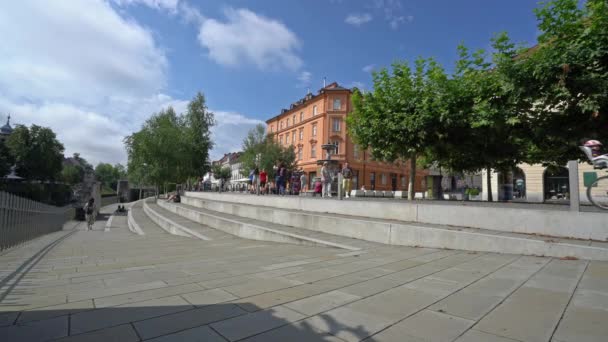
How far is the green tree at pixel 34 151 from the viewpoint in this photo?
50812 mm

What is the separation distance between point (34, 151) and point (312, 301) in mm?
68219

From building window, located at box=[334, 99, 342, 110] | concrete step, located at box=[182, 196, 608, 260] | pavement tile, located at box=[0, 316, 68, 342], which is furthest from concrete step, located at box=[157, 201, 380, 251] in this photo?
building window, located at box=[334, 99, 342, 110]

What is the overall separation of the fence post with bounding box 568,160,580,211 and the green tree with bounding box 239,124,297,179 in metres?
34.1

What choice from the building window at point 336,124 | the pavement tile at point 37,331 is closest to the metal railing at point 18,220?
the pavement tile at point 37,331

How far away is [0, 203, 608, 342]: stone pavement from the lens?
7.59ft

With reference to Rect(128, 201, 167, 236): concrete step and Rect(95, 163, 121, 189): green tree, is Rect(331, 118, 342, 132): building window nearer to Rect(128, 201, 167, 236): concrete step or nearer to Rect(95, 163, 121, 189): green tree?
Rect(128, 201, 167, 236): concrete step

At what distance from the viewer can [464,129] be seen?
1374 cm

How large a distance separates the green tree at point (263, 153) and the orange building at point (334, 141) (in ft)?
8.92

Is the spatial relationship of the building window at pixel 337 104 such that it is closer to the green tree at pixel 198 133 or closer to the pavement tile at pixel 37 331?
the green tree at pixel 198 133

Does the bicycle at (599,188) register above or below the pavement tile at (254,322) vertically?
A: above

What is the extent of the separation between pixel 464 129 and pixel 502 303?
40.9 ft

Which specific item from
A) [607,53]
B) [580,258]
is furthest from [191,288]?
[607,53]

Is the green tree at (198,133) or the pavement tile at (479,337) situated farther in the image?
the green tree at (198,133)

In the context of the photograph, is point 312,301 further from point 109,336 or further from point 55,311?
point 55,311
